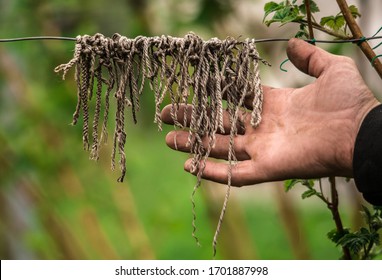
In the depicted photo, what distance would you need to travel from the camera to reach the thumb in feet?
3.64

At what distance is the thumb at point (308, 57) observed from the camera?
1109mm

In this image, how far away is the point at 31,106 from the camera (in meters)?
2.71

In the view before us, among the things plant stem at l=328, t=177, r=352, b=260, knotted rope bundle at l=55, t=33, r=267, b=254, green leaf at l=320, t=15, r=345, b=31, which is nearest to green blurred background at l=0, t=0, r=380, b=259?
plant stem at l=328, t=177, r=352, b=260

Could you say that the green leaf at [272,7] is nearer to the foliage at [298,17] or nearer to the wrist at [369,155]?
the foliage at [298,17]

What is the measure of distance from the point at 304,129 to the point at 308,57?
0.13 m

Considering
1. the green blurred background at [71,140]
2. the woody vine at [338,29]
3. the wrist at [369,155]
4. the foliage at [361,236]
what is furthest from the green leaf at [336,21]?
the green blurred background at [71,140]

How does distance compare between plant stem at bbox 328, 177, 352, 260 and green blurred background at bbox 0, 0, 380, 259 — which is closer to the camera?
plant stem at bbox 328, 177, 352, 260

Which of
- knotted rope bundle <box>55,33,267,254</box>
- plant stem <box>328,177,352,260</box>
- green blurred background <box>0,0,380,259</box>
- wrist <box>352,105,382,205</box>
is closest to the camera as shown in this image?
wrist <box>352,105,382,205</box>

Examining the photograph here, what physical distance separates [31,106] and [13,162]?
250 mm

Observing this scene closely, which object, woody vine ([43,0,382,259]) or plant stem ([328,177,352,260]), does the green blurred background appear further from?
woody vine ([43,0,382,259])

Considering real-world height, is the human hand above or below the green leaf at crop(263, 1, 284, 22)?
below
